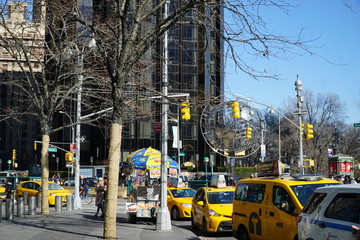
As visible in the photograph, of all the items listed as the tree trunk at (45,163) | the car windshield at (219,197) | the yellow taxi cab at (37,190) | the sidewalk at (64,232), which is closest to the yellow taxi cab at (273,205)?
the sidewalk at (64,232)

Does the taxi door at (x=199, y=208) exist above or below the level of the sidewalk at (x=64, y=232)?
above

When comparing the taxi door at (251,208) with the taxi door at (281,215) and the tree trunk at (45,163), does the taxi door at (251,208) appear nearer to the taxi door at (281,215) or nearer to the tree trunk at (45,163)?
the taxi door at (281,215)

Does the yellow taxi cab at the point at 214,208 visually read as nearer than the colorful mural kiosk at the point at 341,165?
Yes

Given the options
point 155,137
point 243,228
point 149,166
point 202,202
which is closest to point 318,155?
point 155,137

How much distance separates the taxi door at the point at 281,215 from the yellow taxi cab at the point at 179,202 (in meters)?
10.6

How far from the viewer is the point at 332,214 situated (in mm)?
8258

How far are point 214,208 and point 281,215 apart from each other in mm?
5510

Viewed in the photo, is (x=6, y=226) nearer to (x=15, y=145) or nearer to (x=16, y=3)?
(x=16, y=3)

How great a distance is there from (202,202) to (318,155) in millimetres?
47065

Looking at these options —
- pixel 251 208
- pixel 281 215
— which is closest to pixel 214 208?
pixel 251 208

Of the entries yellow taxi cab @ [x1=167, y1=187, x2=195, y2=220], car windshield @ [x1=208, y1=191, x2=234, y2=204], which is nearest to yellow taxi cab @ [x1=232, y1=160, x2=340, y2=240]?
car windshield @ [x1=208, y1=191, x2=234, y2=204]

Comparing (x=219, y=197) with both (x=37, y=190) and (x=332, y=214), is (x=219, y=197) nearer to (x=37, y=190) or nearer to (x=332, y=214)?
(x=332, y=214)

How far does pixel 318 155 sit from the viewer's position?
61.8 meters

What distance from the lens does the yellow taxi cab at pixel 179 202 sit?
22.0 metres
